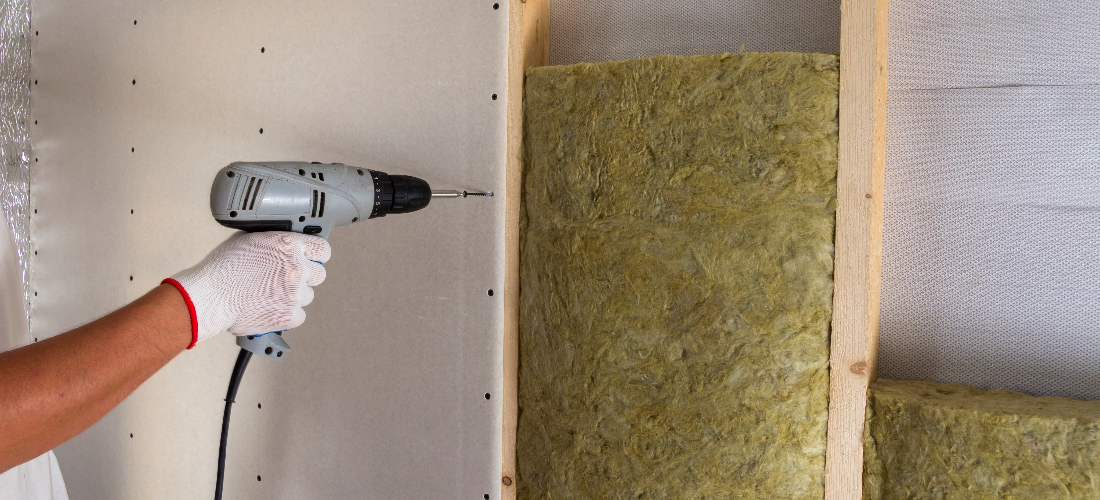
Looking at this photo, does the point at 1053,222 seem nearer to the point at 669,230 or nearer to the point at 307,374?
the point at 669,230

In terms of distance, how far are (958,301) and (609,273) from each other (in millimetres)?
506

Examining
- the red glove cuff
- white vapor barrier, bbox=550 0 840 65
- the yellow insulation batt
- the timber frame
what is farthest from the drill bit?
the yellow insulation batt

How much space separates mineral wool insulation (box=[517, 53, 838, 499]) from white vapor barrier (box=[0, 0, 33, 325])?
59.8 inches

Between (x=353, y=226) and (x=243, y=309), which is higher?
(x=353, y=226)

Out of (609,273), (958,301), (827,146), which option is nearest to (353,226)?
(609,273)

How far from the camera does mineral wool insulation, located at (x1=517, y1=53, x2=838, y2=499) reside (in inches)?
34.7

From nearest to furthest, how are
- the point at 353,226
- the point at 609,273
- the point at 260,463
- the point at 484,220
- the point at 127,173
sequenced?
the point at 609,273
the point at 484,220
the point at 353,226
the point at 260,463
the point at 127,173

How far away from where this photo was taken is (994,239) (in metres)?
0.94

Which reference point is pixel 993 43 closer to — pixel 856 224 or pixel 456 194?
pixel 856 224

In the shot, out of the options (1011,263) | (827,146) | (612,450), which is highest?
(827,146)

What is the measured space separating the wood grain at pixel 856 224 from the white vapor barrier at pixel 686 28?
0.50 ft

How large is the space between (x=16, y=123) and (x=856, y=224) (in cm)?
202

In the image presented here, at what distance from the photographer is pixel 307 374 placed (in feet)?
4.43

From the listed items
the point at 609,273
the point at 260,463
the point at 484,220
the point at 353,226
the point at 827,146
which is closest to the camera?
the point at 827,146
